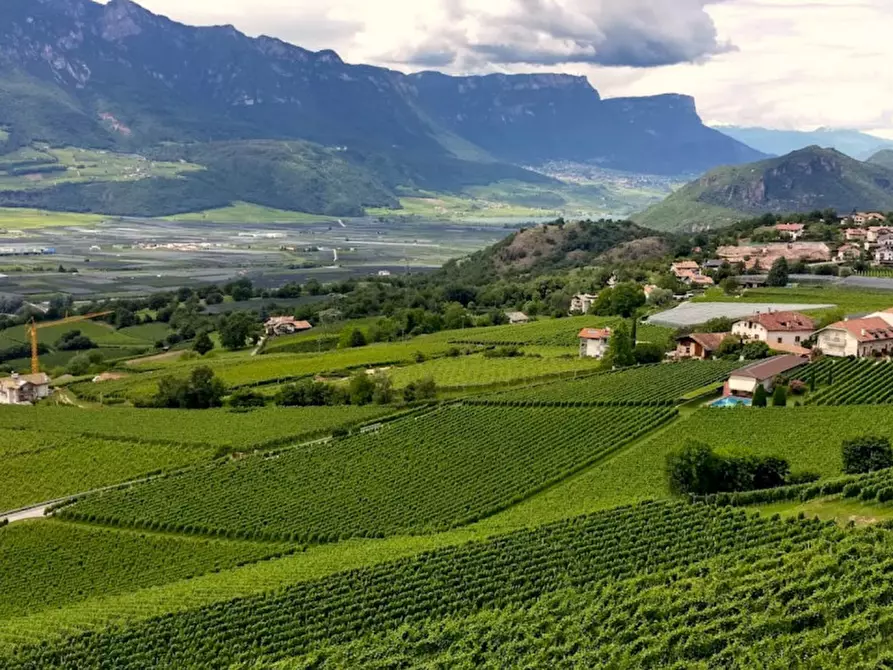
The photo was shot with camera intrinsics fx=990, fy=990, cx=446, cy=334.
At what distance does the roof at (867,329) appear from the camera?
205 ft

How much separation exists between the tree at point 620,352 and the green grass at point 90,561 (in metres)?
32.7

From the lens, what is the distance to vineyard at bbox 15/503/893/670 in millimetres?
24781

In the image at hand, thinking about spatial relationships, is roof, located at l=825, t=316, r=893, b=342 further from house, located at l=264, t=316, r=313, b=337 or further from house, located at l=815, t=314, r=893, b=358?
house, located at l=264, t=316, r=313, b=337

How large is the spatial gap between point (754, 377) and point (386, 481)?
2136 cm

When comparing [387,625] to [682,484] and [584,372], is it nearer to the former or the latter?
[682,484]

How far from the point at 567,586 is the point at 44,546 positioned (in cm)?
2647

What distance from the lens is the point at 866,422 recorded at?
4609cm

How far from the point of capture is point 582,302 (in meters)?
104

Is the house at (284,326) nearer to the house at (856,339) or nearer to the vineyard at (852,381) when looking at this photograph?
the house at (856,339)

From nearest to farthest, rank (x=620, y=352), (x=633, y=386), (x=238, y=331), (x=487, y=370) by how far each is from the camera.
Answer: (x=633, y=386), (x=620, y=352), (x=487, y=370), (x=238, y=331)

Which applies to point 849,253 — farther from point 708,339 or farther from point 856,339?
point 856,339

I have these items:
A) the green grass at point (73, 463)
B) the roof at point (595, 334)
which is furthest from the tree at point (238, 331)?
the green grass at point (73, 463)

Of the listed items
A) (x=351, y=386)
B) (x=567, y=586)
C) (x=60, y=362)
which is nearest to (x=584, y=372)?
(x=351, y=386)

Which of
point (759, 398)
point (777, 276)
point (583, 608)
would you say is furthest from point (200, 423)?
point (777, 276)
